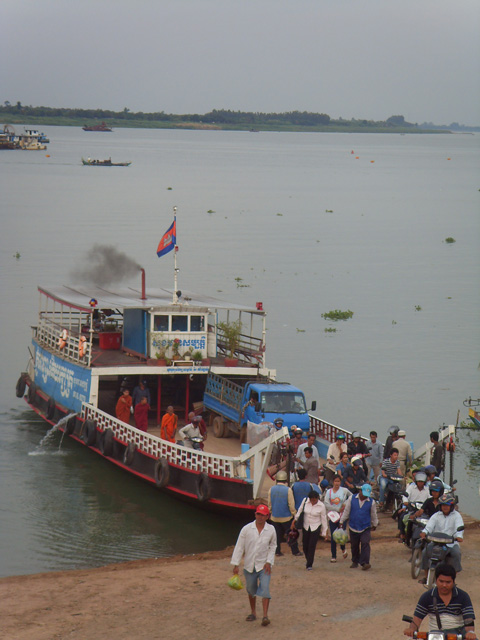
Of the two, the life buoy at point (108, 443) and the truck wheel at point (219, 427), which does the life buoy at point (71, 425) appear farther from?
the truck wheel at point (219, 427)

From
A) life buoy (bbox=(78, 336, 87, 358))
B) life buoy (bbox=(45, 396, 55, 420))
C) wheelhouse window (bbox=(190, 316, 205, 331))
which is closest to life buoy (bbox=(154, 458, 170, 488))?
wheelhouse window (bbox=(190, 316, 205, 331))

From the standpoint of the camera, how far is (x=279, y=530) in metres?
15.2

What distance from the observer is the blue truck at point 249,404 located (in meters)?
20.4

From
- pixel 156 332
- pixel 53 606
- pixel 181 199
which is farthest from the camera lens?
pixel 181 199

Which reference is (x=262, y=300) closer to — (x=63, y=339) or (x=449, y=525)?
(x=63, y=339)

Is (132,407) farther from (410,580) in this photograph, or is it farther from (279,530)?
(410,580)

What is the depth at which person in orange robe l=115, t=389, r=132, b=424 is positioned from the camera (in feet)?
72.9

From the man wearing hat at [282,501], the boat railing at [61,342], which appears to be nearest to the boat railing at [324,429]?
the boat railing at [61,342]

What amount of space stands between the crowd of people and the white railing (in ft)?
1.33

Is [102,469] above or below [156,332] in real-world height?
below

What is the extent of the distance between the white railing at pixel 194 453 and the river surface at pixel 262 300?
1158mm

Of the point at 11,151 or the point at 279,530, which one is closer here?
the point at 279,530

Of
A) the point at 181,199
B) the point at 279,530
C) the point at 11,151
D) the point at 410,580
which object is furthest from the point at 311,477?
the point at 11,151

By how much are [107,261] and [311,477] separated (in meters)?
21.3
